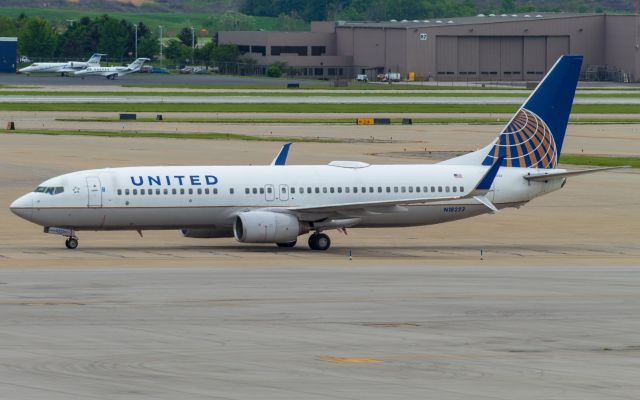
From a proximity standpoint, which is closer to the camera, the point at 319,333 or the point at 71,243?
the point at 319,333

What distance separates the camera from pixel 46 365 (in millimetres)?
26266

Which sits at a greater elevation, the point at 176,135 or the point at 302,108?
the point at 302,108

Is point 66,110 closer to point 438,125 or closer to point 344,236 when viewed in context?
point 438,125

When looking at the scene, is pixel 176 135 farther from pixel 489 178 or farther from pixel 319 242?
pixel 489 178

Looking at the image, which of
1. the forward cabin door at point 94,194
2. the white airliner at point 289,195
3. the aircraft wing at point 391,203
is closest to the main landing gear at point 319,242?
the white airliner at point 289,195

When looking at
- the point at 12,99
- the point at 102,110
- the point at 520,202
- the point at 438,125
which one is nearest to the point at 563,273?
the point at 520,202

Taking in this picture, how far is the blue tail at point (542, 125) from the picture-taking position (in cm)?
5328

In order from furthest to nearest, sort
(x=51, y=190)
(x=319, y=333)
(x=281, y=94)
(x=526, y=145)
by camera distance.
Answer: (x=281, y=94)
(x=526, y=145)
(x=51, y=190)
(x=319, y=333)

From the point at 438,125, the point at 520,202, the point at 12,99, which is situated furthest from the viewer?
the point at 12,99

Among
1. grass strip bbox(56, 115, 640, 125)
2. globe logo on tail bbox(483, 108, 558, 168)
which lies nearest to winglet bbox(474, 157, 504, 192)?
globe logo on tail bbox(483, 108, 558, 168)

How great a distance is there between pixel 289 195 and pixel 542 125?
1069 cm

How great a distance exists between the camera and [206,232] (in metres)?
50.5

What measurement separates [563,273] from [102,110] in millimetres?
105012

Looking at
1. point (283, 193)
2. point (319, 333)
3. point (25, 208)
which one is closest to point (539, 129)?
point (283, 193)
